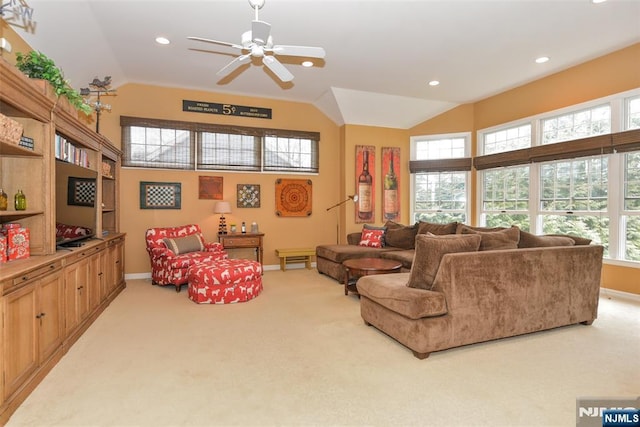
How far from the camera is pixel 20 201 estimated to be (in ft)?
8.12

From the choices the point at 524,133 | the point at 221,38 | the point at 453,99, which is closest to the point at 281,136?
the point at 221,38

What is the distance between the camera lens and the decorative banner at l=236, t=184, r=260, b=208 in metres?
6.13

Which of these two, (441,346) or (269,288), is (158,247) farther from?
(441,346)

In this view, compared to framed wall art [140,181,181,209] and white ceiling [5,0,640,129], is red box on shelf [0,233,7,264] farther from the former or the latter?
framed wall art [140,181,181,209]

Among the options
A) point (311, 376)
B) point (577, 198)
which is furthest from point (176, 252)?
point (577, 198)

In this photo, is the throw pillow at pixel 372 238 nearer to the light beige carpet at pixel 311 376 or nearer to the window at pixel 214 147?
the window at pixel 214 147

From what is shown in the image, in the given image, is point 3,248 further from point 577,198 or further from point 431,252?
point 577,198

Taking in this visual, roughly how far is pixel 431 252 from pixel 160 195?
15.5 feet

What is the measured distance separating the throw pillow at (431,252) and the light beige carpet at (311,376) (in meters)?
0.60

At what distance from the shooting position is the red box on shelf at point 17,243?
7.70 ft

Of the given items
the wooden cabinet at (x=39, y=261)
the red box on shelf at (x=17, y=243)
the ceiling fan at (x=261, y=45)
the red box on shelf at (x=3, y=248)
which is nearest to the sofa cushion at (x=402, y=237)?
the ceiling fan at (x=261, y=45)

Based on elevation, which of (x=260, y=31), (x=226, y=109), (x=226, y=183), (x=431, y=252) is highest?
(x=226, y=109)

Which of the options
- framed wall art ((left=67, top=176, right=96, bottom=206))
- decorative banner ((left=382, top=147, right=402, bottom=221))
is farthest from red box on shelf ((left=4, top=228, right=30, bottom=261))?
decorative banner ((left=382, top=147, right=402, bottom=221))

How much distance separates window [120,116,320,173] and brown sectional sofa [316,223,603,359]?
378 cm
